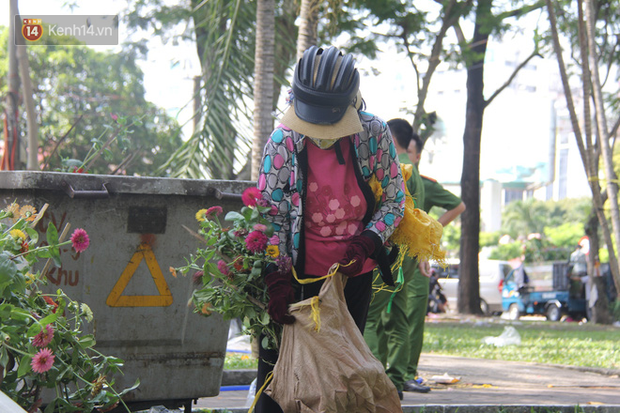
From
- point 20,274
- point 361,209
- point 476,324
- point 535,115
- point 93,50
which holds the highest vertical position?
point 535,115

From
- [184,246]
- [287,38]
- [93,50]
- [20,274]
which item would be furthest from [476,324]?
[93,50]

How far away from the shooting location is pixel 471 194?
59.1 ft

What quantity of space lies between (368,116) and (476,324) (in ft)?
42.8

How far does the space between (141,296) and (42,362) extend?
0.99 metres

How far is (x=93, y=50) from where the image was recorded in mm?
29453

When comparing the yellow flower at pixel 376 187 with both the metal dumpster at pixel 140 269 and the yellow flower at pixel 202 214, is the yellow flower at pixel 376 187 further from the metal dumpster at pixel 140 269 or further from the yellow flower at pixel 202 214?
the metal dumpster at pixel 140 269

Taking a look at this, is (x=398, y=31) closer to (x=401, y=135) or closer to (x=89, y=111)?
(x=401, y=135)

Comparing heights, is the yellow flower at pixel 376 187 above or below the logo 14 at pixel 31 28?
below

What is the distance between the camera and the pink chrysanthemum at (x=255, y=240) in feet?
10.2

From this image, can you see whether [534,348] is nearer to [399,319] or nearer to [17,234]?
[399,319]

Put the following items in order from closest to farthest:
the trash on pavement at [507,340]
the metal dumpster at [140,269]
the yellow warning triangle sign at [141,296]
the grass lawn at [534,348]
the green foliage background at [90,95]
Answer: the metal dumpster at [140,269] → the yellow warning triangle sign at [141,296] → the grass lawn at [534,348] → the trash on pavement at [507,340] → the green foliage background at [90,95]

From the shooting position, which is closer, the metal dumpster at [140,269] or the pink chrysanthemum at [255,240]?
the pink chrysanthemum at [255,240]

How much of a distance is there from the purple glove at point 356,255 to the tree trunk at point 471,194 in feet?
48.3

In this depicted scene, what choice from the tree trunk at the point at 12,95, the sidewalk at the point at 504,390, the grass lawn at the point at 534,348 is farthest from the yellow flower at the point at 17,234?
the tree trunk at the point at 12,95
